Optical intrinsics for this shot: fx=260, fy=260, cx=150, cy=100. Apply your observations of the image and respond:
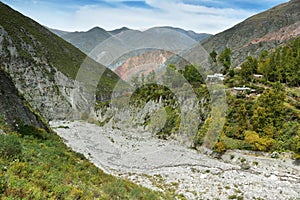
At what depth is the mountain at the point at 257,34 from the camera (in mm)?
109312

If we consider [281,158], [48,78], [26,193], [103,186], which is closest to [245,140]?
[281,158]

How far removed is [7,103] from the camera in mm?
14250

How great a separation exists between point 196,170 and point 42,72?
53573 mm

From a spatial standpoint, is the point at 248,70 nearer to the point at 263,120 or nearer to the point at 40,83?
the point at 263,120

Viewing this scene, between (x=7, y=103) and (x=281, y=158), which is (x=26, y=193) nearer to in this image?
(x=7, y=103)

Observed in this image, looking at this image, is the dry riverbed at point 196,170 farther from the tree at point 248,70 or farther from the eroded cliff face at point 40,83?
the eroded cliff face at point 40,83

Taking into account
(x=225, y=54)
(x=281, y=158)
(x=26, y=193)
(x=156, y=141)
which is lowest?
(x=156, y=141)

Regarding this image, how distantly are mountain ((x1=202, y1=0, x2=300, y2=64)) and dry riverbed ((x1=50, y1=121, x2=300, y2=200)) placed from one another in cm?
8184

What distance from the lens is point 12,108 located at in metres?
14.3

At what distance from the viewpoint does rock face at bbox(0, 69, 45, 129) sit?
43.1 feet

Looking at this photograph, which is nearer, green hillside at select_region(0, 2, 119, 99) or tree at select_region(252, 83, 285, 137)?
tree at select_region(252, 83, 285, 137)

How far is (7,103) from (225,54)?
138ft

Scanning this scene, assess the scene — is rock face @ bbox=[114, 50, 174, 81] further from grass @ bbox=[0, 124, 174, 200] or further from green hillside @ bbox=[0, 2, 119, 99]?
green hillside @ bbox=[0, 2, 119, 99]

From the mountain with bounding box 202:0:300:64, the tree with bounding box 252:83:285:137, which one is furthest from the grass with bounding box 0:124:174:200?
the mountain with bounding box 202:0:300:64
